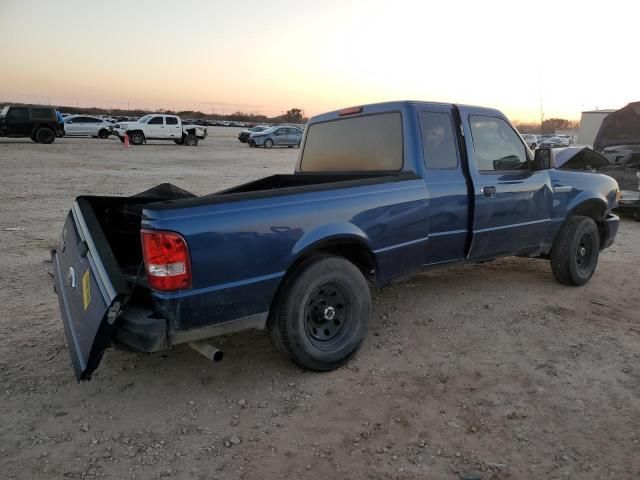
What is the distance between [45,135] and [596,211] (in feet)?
92.7

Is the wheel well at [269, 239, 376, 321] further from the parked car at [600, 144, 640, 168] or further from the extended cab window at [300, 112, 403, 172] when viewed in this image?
the parked car at [600, 144, 640, 168]

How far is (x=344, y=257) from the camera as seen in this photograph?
380 cm

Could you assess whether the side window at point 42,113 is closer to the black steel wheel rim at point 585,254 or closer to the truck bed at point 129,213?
the truck bed at point 129,213

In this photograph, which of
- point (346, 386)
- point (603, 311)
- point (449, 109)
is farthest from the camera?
point (603, 311)

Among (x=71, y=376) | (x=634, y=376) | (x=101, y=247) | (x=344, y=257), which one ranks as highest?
(x=101, y=247)

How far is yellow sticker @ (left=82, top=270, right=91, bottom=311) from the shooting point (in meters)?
3.06

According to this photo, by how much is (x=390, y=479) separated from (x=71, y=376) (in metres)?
2.33

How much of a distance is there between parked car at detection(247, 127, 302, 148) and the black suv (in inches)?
463

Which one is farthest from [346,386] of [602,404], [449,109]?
[449,109]

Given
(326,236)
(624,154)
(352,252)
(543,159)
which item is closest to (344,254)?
(352,252)

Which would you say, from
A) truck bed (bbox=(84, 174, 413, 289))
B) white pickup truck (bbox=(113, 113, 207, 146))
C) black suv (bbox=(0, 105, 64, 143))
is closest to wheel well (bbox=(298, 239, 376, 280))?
truck bed (bbox=(84, 174, 413, 289))

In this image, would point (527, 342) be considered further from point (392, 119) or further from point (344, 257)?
point (392, 119)

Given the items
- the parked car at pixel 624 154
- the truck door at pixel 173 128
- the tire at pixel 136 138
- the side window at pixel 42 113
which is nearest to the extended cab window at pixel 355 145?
the parked car at pixel 624 154

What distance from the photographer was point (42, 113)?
87.3ft
